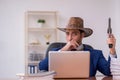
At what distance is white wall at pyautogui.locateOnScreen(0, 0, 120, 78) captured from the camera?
411 cm

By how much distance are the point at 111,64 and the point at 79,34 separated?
A: 47cm

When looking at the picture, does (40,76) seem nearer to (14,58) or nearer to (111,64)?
(111,64)

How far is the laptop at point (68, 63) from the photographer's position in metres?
1.67

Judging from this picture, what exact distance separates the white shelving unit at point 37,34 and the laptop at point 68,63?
91.1 inches

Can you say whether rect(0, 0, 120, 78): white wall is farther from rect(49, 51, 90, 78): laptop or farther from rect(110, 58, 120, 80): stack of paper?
rect(49, 51, 90, 78): laptop

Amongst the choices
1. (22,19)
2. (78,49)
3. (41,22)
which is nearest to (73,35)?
(78,49)

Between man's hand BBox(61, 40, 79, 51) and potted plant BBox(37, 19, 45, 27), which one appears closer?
man's hand BBox(61, 40, 79, 51)

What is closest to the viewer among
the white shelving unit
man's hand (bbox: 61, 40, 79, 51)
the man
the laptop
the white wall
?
the laptop

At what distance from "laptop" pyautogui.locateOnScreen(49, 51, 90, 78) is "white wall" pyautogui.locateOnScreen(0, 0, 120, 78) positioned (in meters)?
2.51

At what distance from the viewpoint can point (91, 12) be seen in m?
4.24

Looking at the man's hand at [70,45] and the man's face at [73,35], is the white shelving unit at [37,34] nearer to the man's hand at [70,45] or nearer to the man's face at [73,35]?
the man's face at [73,35]

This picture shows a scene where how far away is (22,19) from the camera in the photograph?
414 centimetres

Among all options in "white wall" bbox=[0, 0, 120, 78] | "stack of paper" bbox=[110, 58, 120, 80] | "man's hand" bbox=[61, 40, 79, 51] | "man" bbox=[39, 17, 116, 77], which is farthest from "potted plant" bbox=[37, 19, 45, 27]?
"stack of paper" bbox=[110, 58, 120, 80]

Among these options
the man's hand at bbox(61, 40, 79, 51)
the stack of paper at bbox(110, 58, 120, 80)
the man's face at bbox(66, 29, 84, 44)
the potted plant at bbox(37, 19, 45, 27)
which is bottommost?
the stack of paper at bbox(110, 58, 120, 80)
